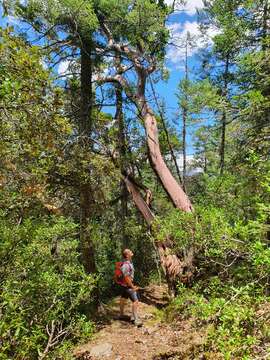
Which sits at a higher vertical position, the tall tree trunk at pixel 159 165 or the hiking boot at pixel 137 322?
the tall tree trunk at pixel 159 165

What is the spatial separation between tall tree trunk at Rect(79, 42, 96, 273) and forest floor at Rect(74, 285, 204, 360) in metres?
1.75

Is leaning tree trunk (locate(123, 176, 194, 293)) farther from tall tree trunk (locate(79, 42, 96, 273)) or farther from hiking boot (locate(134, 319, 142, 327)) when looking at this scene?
hiking boot (locate(134, 319, 142, 327))

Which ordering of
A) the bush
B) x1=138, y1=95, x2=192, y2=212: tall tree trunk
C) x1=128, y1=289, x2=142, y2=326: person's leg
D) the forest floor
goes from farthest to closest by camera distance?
1. x1=138, y1=95, x2=192, y2=212: tall tree trunk
2. x1=128, y1=289, x2=142, y2=326: person's leg
3. the forest floor
4. the bush

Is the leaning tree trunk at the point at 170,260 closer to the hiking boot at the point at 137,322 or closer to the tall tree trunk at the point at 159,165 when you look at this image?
the tall tree trunk at the point at 159,165

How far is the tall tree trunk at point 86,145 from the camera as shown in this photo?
401 inches

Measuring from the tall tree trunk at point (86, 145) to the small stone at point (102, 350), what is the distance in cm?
289

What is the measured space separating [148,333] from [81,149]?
4713 millimetres

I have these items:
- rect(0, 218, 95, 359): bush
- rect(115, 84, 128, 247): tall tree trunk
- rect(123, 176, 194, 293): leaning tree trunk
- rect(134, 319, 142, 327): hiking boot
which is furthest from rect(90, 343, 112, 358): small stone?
rect(115, 84, 128, 247): tall tree trunk

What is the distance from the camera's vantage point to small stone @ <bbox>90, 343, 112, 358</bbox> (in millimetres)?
7592

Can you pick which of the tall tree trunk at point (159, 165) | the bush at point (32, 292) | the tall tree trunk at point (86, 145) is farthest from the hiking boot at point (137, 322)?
the tall tree trunk at point (159, 165)

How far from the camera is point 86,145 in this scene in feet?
32.8

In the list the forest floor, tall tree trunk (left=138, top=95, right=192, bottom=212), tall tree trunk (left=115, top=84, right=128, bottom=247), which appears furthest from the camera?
tall tree trunk (left=115, top=84, right=128, bottom=247)

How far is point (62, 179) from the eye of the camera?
34.1 ft

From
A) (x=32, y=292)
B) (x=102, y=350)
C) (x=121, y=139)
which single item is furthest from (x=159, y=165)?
(x=32, y=292)
